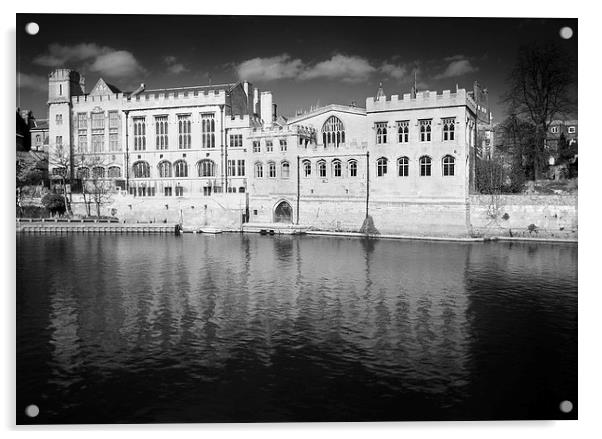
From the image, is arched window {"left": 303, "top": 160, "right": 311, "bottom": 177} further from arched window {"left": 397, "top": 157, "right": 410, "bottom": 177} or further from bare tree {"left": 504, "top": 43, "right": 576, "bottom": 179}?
bare tree {"left": 504, "top": 43, "right": 576, "bottom": 179}

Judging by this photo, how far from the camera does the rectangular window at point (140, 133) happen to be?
27.6m

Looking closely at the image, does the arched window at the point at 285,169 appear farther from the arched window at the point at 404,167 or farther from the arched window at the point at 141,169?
the arched window at the point at 141,169

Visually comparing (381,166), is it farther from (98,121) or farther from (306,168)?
(98,121)

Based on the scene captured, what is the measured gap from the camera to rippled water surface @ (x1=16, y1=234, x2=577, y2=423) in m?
7.67

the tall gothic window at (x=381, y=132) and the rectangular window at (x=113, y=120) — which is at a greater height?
the rectangular window at (x=113, y=120)

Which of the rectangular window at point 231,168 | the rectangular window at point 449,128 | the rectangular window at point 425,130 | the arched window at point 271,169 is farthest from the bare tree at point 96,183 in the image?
Result: the rectangular window at point 449,128

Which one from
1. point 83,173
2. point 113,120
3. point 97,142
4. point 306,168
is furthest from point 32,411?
point 113,120

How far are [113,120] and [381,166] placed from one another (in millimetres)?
12105

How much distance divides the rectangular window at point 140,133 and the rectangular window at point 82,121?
7.49 feet

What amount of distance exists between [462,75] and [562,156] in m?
4.34

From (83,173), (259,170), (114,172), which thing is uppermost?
(259,170)

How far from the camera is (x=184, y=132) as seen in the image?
28.2 metres

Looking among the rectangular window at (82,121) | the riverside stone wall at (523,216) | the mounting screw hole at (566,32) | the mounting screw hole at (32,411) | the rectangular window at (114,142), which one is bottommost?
the mounting screw hole at (32,411)

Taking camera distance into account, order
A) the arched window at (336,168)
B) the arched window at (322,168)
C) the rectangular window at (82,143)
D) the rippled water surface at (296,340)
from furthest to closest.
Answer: the arched window at (322,168)
the arched window at (336,168)
the rectangular window at (82,143)
the rippled water surface at (296,340)
